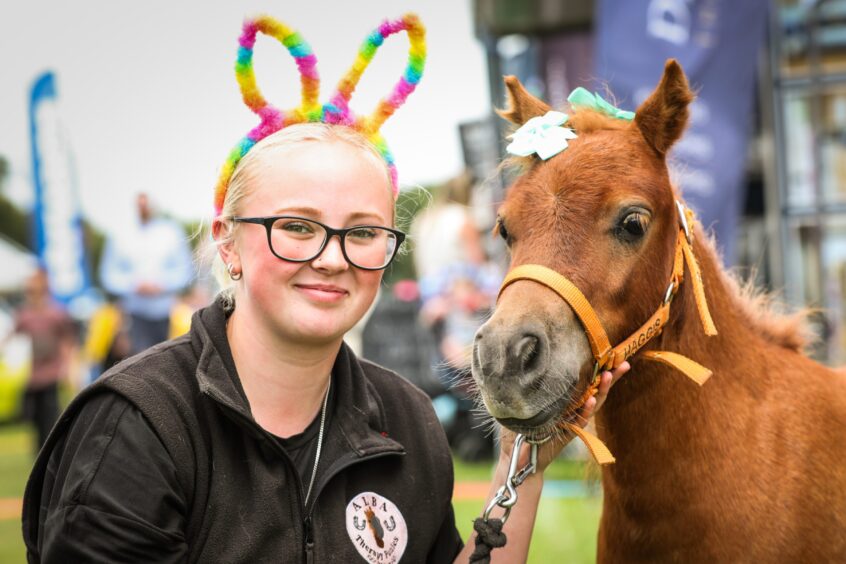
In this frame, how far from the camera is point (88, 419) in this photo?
1.95m

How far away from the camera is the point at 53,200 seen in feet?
36.5

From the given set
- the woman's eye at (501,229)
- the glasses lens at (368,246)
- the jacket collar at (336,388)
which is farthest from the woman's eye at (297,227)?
the woman's eye at (501,229)

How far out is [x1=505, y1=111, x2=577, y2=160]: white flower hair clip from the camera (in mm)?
2418

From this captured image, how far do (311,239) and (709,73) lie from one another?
6.71m

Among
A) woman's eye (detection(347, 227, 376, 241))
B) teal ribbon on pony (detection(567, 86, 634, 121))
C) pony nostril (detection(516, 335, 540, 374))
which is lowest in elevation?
pony nostril (detection(516, 335, 540, 374))

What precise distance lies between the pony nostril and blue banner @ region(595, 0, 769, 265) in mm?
6086

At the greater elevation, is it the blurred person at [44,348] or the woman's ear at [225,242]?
the woman's ear at [225,242]

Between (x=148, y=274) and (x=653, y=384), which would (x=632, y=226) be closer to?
(x=653, y=384)

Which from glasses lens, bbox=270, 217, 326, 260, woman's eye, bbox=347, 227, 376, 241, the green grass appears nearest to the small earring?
glasses lens, bbox=270, 217, 326, 260

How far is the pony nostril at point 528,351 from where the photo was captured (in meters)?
2.05

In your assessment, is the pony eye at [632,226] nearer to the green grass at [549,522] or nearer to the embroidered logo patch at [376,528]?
the embroidered logo patch at [376,528]

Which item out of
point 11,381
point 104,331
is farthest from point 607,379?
point 11,381

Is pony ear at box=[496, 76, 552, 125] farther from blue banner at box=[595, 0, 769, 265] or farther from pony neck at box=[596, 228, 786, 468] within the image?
blue banner at box=[595, 0, 769, 265]

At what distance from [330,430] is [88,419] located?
65 centimetres
